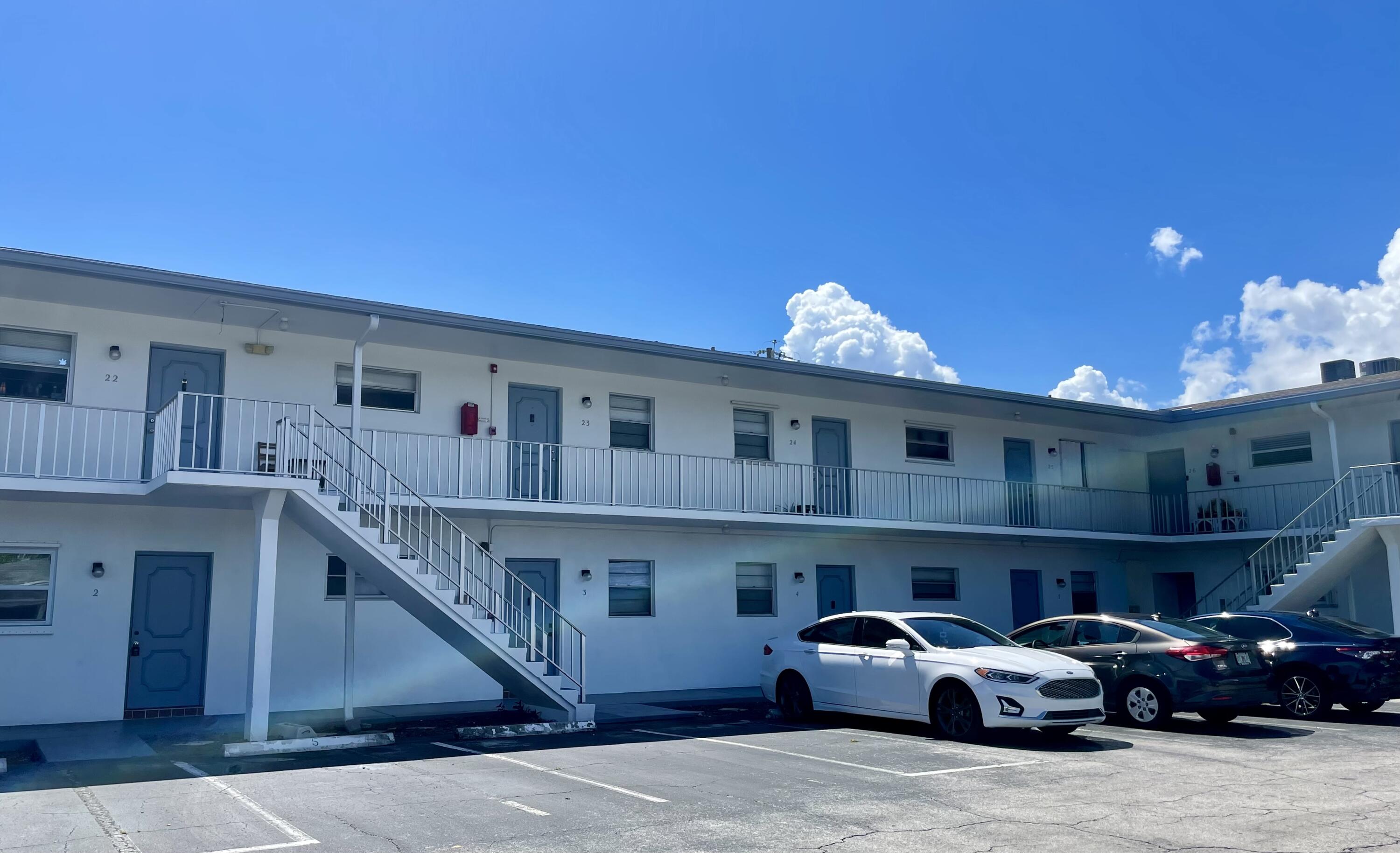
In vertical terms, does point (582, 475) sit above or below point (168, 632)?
above

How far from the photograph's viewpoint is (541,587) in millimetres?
17438

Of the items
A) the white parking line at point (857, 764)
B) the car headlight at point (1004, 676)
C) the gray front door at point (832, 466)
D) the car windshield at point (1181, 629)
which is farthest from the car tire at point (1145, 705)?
the gray front door at point (832, 466)

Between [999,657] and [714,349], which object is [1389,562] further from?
[714,349]

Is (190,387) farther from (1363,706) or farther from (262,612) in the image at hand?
(1363,706)

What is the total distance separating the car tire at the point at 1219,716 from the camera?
12875mm

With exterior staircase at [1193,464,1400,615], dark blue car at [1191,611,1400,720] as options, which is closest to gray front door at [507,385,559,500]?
dark blue car at [1191,611,1400,720]

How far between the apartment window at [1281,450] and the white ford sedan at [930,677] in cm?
1330

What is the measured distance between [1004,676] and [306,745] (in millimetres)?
7424

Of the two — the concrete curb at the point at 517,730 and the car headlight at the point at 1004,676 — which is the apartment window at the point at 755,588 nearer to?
the concrete curb at the point at 517,730

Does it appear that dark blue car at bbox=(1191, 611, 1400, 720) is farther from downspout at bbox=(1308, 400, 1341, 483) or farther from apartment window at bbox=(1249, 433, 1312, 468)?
apartment window at bbox=(1249, 433, 1312, 468)

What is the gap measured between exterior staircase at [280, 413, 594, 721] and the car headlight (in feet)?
15.9

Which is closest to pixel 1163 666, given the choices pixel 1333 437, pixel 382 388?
pixel 1333 437

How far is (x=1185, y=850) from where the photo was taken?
6.79m

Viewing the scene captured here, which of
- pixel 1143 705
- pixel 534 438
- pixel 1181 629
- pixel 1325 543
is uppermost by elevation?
pixel 534 438
